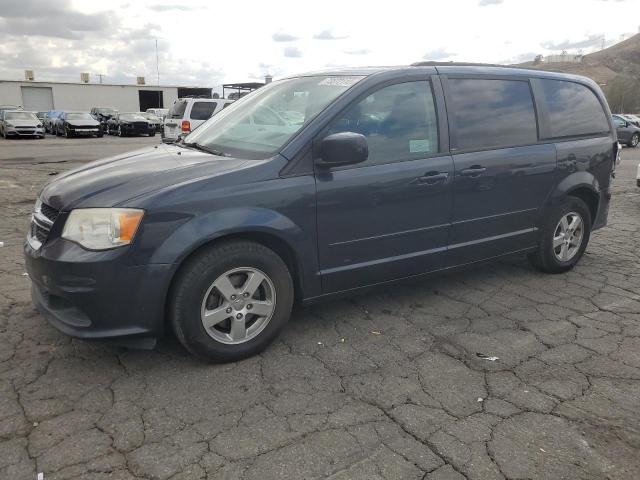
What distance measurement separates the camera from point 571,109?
191 inches

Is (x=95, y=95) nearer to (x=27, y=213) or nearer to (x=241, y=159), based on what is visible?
(x=27, y=213)

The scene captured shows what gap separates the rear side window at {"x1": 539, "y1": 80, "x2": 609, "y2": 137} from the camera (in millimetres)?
4688

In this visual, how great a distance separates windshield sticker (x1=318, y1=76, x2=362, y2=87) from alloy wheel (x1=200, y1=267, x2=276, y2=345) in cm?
146

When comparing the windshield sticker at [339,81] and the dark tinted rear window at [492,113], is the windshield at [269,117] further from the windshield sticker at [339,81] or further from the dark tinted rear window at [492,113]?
the dark tinted rear window at [492,113]

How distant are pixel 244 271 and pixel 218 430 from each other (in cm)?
94

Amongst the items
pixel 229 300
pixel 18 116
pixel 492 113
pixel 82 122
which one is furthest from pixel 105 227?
pixel 82 122

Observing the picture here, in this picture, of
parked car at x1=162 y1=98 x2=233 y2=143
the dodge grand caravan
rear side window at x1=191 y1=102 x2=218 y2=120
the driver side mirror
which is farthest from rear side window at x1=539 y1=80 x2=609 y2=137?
rear side window at x1=191 y1=102 x2=218 y2=120

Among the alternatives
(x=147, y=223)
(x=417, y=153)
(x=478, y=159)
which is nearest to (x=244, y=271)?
(x=147, y=223)

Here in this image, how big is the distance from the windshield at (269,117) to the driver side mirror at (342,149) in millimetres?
264

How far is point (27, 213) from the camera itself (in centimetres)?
753

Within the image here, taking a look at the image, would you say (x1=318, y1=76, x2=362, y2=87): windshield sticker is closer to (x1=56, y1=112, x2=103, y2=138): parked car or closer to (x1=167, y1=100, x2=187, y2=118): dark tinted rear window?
(x1=167, y1=100, x2=187, y2=118): dark tinted rear window

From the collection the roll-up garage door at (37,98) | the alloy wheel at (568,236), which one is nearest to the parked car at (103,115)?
the roll-up garage door at (37,98)

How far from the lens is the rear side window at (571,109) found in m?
4.69

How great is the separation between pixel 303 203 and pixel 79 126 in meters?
29.2
